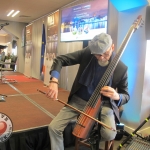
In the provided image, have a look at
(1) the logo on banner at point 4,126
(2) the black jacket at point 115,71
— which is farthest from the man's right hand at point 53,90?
(1) the logo on banner at point 4,126

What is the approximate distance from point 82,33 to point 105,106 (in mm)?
2450

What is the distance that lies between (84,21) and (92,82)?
2.40 meters

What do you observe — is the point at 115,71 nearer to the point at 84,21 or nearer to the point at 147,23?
the point at 147,23

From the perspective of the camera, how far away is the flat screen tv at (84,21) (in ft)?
10.7

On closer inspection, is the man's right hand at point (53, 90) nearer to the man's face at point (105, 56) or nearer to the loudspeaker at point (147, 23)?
the man's face at point (105, 56)

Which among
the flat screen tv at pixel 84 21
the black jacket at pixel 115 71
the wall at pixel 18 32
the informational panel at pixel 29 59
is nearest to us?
the black jacket at pixel 115 71

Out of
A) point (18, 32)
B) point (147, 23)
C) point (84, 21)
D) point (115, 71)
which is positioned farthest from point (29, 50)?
point (115, 71)

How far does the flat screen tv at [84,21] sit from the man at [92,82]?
70.2 inches

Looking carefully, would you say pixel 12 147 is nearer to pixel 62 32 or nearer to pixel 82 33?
pixel 82 33

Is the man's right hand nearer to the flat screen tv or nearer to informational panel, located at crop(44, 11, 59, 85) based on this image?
the flat screen tv

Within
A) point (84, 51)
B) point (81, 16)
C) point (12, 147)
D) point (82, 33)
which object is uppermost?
point (81, 16)

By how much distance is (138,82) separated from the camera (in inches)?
96.3

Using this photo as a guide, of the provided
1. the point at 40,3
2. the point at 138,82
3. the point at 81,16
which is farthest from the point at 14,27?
the point at 138,82

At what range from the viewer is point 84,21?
3652 mm
